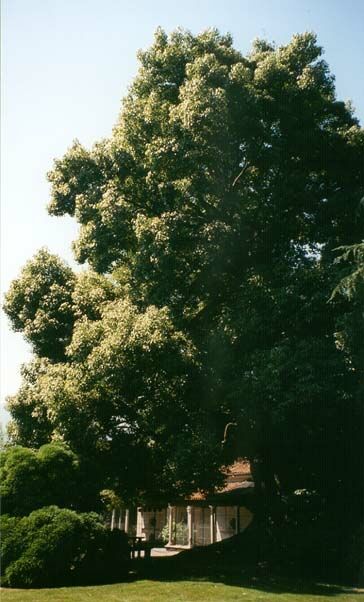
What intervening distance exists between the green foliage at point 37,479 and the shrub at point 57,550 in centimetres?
66

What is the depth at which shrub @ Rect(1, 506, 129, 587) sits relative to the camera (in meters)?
13.9

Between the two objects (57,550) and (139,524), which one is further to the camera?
(139,524)

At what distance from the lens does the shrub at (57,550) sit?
45.5ft

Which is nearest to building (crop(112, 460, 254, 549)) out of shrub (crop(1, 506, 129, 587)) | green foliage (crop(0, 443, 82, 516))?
shrub (crop(1, 506, 129, 587))

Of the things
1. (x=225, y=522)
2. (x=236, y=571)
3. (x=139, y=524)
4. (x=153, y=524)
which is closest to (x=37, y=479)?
(x=236, y=571)

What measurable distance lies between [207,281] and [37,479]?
9.61 metres

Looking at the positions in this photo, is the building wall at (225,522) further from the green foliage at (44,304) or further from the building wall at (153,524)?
the green foliage at (44,304)

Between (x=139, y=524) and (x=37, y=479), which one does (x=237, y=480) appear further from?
(x=37, y=479)

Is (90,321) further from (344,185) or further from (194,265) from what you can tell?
(344,185)

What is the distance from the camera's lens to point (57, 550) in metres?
14.2

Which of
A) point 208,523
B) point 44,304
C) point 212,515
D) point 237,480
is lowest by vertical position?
point 208,523

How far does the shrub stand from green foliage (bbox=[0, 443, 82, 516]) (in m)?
0.66

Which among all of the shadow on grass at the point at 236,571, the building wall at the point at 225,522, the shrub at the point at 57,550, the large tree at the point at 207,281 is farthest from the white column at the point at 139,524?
the shrub at the point at 57,550

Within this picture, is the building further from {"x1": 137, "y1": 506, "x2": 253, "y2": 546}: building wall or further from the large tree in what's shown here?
the large tree
